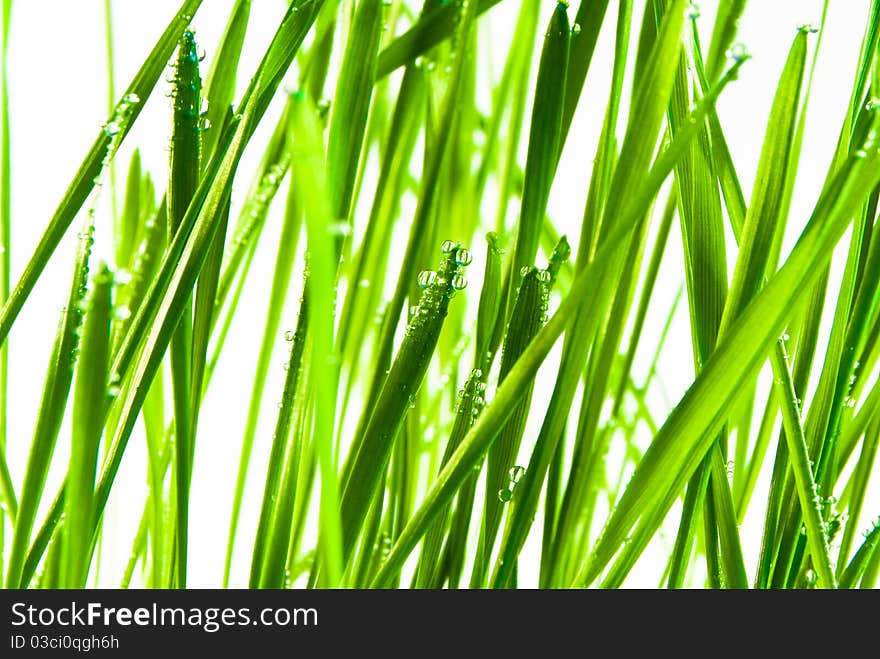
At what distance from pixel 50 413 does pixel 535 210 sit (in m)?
0.15

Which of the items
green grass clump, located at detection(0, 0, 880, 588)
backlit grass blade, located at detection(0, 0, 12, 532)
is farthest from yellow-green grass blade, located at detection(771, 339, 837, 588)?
backlit grass blade, located at detection(0, 0, 12, 532)

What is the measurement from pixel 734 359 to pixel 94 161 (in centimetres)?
19

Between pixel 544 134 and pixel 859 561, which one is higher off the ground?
pixel 544 134

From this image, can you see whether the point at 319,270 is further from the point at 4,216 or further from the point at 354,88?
the point at 4,216

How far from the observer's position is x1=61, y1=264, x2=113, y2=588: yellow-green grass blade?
16 cm

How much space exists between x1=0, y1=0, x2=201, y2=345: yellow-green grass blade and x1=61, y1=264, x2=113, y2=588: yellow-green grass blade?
0.07m

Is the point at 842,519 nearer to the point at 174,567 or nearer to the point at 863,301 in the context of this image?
the point at 863,301

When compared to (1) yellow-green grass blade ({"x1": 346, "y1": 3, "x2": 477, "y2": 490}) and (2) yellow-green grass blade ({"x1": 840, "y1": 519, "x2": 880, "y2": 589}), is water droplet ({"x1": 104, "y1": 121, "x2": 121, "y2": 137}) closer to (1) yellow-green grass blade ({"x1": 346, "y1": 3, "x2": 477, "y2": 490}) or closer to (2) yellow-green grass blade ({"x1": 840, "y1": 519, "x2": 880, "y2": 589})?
(1) yellow-green grass blade ({"x1": 346, "y1": 3, "x2": 477, "y2": 490})

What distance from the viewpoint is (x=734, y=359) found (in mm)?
197

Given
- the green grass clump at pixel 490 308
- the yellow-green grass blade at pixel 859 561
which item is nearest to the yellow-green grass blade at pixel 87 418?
the green grass clump at pixel 490 308

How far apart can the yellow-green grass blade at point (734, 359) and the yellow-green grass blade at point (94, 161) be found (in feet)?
0.58

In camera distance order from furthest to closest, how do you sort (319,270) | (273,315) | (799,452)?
(273,315)
(799,452)
(319,270)

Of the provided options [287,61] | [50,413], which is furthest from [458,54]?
[50,413]

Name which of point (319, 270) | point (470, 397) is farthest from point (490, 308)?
point (319, 270)
